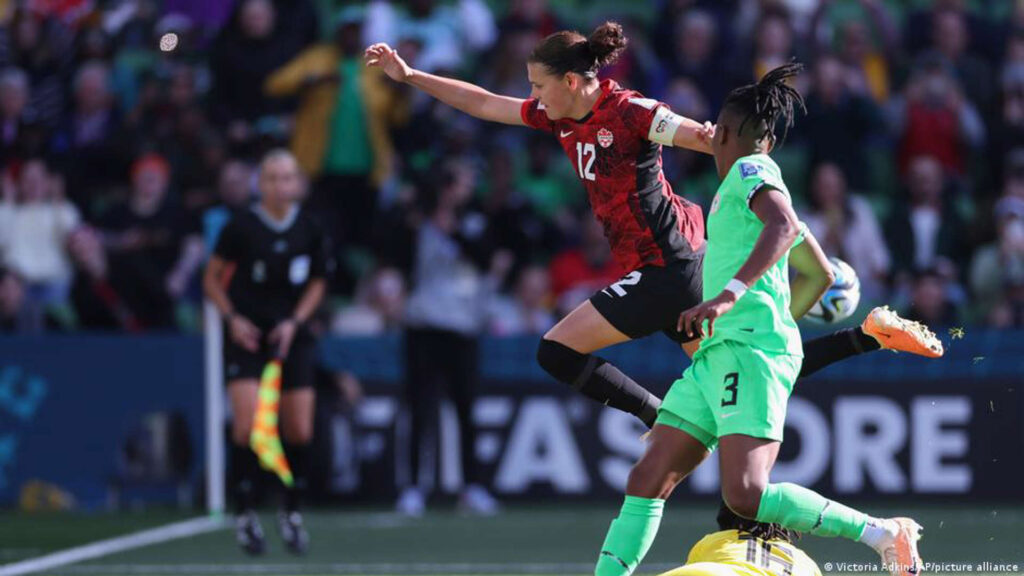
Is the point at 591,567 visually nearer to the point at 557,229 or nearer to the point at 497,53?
the point at 557,229

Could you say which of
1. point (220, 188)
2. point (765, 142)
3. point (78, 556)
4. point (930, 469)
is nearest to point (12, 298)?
point (220, 188)

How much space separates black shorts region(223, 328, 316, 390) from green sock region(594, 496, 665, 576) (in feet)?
13.8

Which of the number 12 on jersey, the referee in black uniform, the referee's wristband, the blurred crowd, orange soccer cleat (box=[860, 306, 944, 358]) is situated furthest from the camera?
the blurred crowd

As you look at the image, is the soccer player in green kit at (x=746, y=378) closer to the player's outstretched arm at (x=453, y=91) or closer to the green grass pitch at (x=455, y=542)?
the green grass pitch at (x=455, y=542)

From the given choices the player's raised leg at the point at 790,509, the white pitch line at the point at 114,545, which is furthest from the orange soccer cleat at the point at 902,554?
the white pitch line at the point at 114,545

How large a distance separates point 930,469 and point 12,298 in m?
6.97

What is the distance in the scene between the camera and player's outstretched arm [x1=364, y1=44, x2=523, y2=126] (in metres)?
8.10

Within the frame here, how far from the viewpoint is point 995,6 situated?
53.0 ft

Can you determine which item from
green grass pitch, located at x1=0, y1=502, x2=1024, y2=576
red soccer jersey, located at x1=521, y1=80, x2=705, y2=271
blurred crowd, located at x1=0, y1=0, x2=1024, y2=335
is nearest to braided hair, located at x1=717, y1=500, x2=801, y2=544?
green grass pitch, located at x1=0, y1=502, x2=1024, y2=576

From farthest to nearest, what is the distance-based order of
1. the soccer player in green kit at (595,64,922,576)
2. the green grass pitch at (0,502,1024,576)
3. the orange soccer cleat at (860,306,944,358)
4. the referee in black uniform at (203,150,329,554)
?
the referee in black uniform at (203,150,329,554) → the green grass pitch at (0,502,1024,576) → the orange soccer cleat at (860,306,944,358) → the soccer player in green kit at (595,64,922,576)

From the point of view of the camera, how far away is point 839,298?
8094 millimetres

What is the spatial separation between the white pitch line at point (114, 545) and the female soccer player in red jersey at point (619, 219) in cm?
359

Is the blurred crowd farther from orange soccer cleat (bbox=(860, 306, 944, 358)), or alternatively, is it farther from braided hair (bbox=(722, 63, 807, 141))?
braided hair (bbox=(722, 63, 807, 141))

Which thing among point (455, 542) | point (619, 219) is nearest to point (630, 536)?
point (619, 219)
